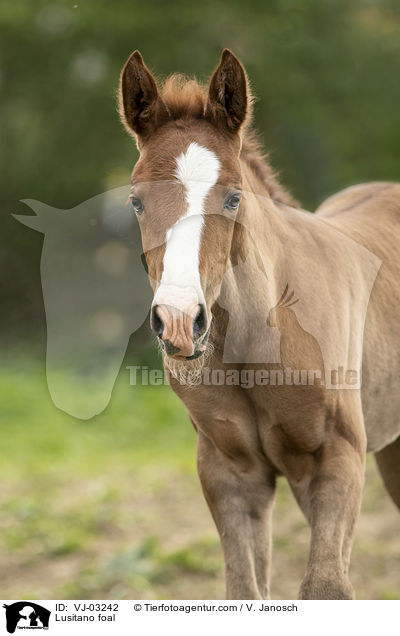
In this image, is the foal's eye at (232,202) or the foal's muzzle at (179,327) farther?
the foal's eye at (232,202)

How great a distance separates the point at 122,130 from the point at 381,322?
5.36m

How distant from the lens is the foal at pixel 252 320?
2504 mm

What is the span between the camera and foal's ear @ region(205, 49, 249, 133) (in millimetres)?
2715

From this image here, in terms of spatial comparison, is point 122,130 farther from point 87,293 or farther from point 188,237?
→ point 188,237

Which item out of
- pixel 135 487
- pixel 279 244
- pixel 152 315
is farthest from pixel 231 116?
pixel 135 487

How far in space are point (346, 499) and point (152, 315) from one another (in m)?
1.07

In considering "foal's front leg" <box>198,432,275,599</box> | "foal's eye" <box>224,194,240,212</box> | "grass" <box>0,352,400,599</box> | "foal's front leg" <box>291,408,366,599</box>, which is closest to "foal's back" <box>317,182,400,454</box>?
"foal's front leg" <box>291,408,366,599</box>

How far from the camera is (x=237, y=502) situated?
3182 mm
